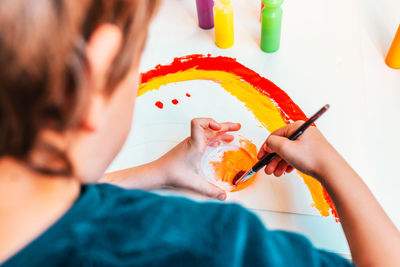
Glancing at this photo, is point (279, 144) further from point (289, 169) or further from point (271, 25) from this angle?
point (271, 25)

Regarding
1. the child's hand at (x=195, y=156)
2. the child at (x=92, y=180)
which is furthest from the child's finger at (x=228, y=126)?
the child at (x=92, y=180)

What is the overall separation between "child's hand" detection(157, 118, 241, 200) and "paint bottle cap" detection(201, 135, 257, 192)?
1cm

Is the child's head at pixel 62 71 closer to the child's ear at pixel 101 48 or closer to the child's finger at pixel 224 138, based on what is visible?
the child's ear at pixel 101 48

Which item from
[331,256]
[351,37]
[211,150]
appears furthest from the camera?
[351,37]

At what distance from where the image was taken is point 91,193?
0.46m

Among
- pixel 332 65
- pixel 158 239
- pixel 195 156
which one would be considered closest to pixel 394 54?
pixel 332 65

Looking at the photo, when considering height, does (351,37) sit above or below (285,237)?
above

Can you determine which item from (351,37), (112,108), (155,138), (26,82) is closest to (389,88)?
(351,37)

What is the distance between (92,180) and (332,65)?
2.11ft

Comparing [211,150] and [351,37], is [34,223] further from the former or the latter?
[351,37]

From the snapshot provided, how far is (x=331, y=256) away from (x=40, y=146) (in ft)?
1.47

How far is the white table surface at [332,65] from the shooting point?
0.66 m

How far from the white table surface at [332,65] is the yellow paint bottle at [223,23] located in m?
0.03

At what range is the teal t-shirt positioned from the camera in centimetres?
41
